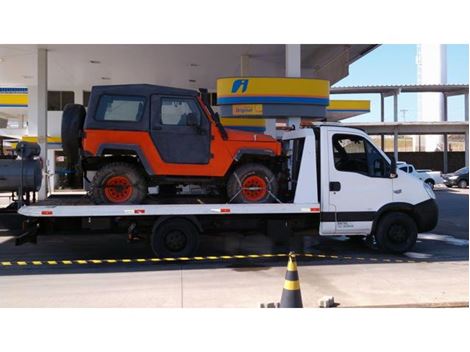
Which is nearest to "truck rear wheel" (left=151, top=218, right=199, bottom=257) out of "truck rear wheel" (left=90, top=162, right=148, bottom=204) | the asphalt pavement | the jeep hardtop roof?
the asphalt pavement

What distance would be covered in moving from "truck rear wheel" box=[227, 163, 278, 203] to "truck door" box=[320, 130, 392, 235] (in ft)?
3.13

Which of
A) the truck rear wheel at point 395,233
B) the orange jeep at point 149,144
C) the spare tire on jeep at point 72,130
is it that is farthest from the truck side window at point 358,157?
the spare tire on jeep at point 72,130

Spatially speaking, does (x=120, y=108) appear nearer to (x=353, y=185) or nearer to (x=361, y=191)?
(x=353, y=185)

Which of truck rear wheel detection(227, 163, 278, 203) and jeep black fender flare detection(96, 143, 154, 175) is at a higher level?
jeep black fender flare detection(96, 143, 154, 175)

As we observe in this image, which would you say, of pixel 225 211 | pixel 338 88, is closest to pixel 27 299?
pixel 225 211

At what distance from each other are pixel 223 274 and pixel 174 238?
1289 mm

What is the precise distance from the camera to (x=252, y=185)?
8.88 metres

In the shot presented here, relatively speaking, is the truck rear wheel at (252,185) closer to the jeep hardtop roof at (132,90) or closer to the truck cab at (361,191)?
the truck cab at (361,191)

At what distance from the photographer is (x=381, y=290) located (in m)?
6.73

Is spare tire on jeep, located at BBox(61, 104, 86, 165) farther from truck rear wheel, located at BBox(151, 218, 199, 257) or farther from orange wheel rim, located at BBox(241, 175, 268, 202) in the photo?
orange wheel rim, located at BBox(241, 175, 268, 202)

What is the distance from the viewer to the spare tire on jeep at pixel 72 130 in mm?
8469

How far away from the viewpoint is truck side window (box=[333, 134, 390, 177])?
29.9 feet
